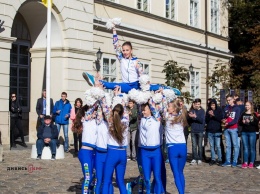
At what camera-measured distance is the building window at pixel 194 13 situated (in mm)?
30566

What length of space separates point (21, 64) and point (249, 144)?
36.1 feet

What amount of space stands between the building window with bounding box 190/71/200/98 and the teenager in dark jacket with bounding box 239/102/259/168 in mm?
15734

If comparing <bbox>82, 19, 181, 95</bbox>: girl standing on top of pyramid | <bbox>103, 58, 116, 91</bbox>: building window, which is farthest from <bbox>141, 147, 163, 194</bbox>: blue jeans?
<bbox>103, 58, 116, 91</bbox>: building window

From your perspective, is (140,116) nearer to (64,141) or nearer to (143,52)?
(64,141)

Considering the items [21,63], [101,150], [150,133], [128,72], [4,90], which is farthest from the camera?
[21,63]

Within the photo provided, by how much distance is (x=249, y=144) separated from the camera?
14.4 m

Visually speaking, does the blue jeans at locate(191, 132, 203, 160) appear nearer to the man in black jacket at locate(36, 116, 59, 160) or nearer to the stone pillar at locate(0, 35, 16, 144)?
the man in black jacket at locate(36, 116, 59, 160)

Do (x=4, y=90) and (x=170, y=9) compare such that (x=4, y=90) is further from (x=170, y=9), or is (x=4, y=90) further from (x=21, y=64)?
(x=170, y=9)

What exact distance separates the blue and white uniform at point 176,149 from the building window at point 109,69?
13.4m

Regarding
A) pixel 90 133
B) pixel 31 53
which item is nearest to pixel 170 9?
pixel 31 53

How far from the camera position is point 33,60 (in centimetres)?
2091

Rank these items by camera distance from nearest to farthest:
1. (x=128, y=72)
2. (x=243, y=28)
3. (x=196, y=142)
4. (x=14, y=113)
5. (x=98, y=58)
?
(x=128, y=72)
(x=196, y=142)
(x=14, y=113)
(x=98, y=58)
(x=243, y=28)

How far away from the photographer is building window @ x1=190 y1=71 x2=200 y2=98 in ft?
99.7

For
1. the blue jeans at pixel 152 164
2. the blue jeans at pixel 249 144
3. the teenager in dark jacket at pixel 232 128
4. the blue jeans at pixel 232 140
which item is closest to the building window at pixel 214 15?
the teenager in dark jacket at pixel 232 128
